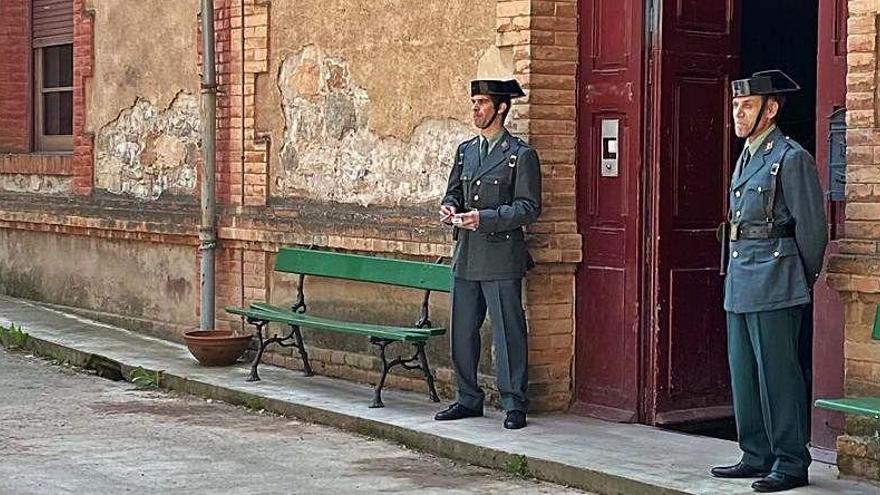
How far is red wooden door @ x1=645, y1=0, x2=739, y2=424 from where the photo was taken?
9.00 m

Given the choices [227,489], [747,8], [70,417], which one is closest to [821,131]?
[747,8]

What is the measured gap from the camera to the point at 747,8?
10250 mm

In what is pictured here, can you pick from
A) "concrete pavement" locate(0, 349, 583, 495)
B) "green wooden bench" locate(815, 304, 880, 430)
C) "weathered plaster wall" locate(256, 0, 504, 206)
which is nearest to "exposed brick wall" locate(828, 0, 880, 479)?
"green wooden bench" locate(815, 304, 880, 430)

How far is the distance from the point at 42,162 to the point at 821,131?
9094 millimetres

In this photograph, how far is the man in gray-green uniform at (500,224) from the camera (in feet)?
28.8

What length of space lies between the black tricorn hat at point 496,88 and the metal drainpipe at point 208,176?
12.0ft

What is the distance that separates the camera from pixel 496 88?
8805mm

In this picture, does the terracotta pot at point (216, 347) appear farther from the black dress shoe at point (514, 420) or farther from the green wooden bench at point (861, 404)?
the green wooden bench at point (861, 404)

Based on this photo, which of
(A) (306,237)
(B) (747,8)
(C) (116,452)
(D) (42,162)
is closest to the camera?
(C) (116,452)

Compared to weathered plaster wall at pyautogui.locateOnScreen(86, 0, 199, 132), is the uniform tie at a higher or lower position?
lower

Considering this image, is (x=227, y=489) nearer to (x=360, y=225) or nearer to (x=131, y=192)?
(x=360, y=225)

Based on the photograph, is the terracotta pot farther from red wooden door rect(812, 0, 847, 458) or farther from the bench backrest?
red wooden door rect(812, 0, 847, 458)

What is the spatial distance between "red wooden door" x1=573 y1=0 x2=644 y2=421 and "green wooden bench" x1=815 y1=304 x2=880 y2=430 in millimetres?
2082

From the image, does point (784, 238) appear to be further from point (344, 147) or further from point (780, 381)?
point (344, 147)
